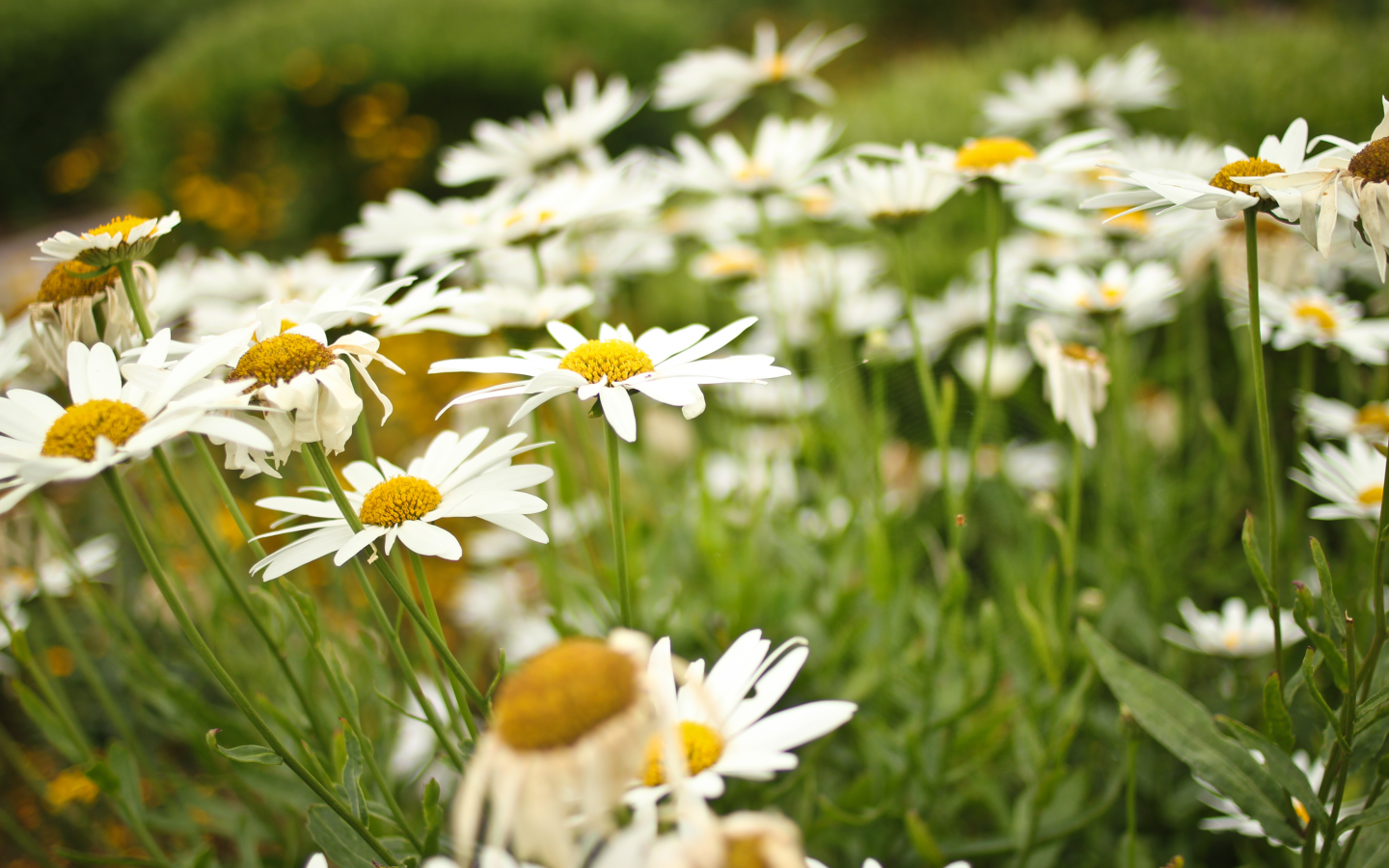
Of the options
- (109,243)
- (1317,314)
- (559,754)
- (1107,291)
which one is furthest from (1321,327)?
(109,243)

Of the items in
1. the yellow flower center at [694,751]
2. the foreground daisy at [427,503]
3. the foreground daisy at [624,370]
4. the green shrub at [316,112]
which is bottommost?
the yellow flower center at [694,751]

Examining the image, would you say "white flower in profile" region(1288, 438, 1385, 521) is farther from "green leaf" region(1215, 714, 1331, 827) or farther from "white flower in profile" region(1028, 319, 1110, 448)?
"green leaf" region(1215, 714, 1331, 827)

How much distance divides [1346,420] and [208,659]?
1436mm

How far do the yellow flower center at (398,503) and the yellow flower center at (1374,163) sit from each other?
0.78 m

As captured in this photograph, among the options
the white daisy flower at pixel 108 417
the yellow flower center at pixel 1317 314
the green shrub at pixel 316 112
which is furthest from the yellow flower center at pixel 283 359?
the green shrub at pixel 316 112

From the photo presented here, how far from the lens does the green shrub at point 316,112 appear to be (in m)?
4.22

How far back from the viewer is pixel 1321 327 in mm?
1134

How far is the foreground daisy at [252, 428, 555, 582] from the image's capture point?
63 centimetres

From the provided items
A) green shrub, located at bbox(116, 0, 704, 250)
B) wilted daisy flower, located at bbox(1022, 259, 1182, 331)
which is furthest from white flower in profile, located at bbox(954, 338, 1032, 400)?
green shrub, located at bbox(116, 0, 704, 250)

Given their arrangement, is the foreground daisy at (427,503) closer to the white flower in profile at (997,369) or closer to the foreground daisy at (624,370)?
the foreground daisy at (624,370)

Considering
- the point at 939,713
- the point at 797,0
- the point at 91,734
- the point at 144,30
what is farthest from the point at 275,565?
the point at 797,0

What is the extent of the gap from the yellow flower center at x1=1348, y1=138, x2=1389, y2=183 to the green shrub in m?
4.21

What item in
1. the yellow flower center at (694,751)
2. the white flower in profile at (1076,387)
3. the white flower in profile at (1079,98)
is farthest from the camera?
the white flower in profile at (1079,98)

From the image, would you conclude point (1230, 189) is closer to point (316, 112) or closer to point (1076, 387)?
point (1076, 387)
